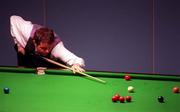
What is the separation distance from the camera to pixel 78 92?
299cm

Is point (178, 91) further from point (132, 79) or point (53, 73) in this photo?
point (53, 73)

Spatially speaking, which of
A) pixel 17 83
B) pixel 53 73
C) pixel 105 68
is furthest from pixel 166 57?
pixel 17 83

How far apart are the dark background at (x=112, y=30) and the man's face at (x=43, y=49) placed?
0.69 m

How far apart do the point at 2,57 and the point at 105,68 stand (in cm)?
122

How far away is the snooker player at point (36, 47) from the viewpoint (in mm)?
3972

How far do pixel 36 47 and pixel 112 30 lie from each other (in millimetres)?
1124

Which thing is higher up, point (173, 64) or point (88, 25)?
point (88, 25)

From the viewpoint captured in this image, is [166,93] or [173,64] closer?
[166,93]

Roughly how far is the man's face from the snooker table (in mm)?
750

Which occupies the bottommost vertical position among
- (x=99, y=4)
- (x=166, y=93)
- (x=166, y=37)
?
(x=166, y=93)

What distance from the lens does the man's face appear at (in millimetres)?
3961

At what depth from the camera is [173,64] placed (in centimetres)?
491

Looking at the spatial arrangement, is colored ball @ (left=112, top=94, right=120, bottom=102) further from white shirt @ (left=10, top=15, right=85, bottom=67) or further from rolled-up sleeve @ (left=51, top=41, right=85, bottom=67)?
white shirt @ (left=10, top=15, right=85, bottom=67)

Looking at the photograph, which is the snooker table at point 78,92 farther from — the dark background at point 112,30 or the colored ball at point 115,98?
the dark background at point 112,30
